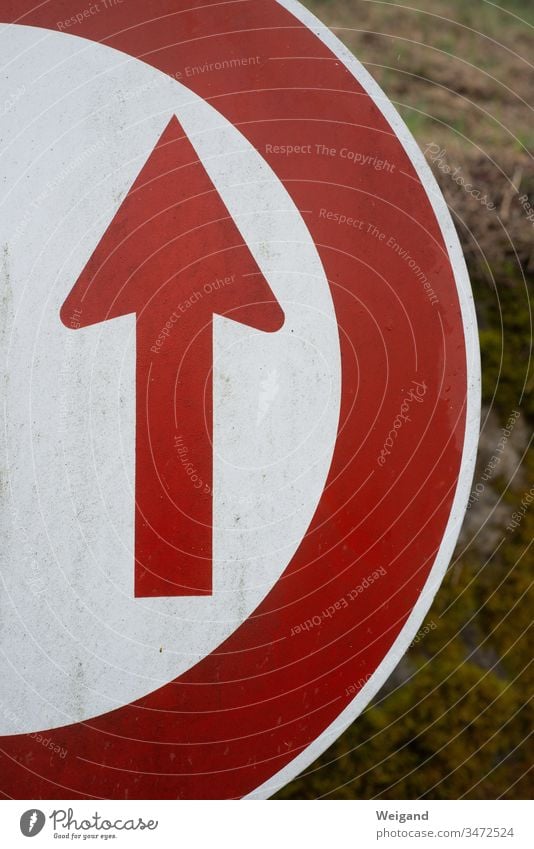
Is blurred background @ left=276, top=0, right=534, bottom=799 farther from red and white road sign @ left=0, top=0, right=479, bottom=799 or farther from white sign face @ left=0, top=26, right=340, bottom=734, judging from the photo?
white sign face @ left=0, top=26, right=340, bottom=734

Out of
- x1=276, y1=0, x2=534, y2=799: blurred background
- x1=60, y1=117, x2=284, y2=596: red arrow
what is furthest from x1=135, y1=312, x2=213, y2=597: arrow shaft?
x1=276, y1=0, x2=534, y2=799: blurred background

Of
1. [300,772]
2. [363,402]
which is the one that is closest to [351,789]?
[300,772]

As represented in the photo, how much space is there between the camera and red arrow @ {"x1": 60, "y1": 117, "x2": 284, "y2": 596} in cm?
194

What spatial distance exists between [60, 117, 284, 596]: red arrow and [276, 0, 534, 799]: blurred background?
2.00ft

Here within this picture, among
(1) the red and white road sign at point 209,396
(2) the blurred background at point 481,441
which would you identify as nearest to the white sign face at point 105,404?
(1) the red and white road sign at point 209,396

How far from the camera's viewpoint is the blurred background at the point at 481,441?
197 centimetres

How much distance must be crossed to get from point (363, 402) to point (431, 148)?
0.76m

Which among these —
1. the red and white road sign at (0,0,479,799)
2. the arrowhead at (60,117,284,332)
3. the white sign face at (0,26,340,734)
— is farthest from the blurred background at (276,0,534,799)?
the arrowhead at (60,117,284,332)

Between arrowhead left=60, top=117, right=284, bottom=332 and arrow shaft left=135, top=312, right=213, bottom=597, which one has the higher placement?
arrowhead left=60, top=117, right=284, bottom=332

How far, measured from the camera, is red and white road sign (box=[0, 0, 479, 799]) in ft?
6.34

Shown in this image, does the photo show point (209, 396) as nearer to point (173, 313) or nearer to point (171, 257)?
point (173, 313)

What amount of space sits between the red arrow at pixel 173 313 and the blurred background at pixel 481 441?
2.00 ft
